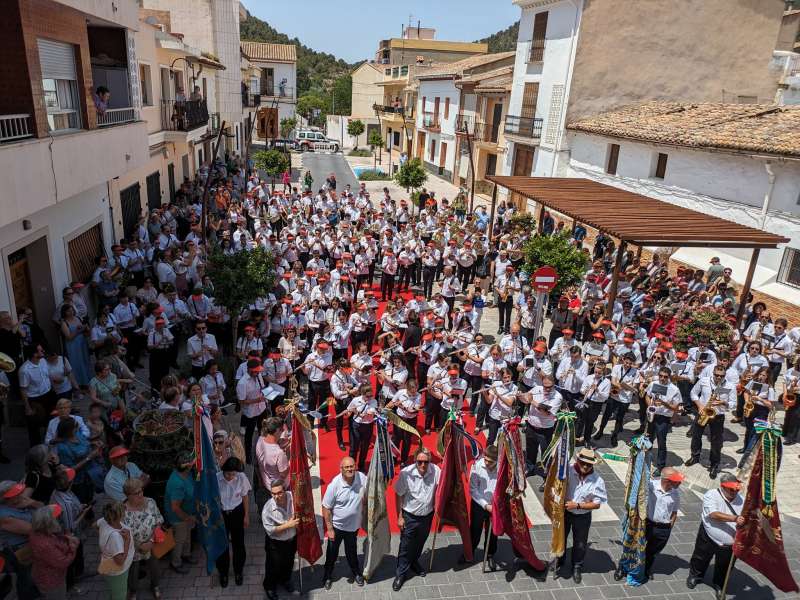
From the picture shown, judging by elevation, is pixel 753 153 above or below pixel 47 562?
above

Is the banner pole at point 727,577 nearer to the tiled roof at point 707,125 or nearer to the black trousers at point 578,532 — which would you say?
the black trousers at point 578,532

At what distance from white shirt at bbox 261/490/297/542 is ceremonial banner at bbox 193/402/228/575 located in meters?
0.57

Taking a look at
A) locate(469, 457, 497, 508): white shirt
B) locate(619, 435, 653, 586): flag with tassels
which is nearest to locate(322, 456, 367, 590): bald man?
locate(469, 457, 497, 508): white shirt

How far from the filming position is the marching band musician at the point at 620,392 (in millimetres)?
9421

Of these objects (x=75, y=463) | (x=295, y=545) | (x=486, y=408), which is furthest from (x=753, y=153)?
(x=75, y=463)

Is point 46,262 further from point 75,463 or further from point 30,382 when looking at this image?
point 75,463

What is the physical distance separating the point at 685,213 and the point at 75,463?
1488 cm

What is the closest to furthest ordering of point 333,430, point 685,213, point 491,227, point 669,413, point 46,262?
1. point 669,413
2. point 333,430
3. point 46,262
4. point 685,213
5. point 491,227

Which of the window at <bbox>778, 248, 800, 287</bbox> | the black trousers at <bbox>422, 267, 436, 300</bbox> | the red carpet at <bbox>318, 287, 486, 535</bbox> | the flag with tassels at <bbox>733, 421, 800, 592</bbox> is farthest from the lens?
the black trousers at <bbox>422, 267, 436, 300</bbox>

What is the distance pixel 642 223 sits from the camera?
13578mm

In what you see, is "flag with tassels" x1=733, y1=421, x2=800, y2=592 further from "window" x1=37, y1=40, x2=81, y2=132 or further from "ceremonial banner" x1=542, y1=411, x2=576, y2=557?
"window" x1=37, y1=40, x2=81, y2=132

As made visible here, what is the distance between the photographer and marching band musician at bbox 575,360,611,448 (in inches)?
361

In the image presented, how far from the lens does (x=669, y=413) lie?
8781 millimetres

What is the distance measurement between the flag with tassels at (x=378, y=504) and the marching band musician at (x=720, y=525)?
3487mm
